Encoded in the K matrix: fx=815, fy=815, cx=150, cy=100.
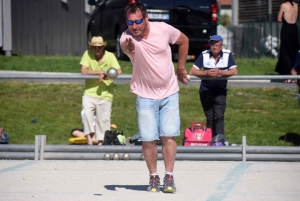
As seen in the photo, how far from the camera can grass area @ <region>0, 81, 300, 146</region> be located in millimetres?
11391

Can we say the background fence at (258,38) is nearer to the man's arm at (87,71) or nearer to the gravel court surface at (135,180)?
the man's arm at (87,71)

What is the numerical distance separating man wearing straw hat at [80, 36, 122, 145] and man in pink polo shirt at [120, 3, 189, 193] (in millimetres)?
3613

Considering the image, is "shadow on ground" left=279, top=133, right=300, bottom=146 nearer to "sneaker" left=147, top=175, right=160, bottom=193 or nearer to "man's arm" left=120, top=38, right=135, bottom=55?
"sneaker" left=147, top=175, right=160, bottom=193

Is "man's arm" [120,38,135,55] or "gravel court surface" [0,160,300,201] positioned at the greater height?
"man's arm" [120,38,135,55]

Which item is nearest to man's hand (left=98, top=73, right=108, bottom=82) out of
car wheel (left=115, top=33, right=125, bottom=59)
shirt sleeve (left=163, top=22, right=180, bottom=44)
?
shirt sleeve (left=163, top=22, right=180, bottom=44)

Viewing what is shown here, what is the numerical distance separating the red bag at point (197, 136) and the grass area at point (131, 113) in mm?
458

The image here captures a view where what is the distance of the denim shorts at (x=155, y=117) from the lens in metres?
7.63

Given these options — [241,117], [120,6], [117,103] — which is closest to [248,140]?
[241,117]

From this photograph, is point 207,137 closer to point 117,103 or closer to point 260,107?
point 260,107

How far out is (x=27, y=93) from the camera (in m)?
13.5

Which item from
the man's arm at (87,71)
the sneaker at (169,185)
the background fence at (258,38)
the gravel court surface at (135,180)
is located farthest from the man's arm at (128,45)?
the background fence at (258,38)

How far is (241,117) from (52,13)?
3.66m

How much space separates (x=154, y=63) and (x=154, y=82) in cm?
18

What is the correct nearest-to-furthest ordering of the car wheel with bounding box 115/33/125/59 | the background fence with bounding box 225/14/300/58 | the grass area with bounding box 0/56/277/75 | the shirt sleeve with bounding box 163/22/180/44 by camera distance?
1. the shirt sleeve with bounding box 163/22/180/44
2. the grass area with bounding box 0/56/277/75
3. the car wheel with bounding box 115/33/125/59
4. the background fence with bounding box 225/14/300/58
